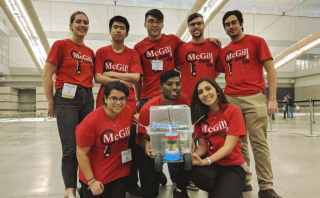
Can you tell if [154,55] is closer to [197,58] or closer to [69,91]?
[197,58]

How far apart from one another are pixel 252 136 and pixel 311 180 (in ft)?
3.19

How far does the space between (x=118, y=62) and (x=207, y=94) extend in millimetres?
1003

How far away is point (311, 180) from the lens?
225cm

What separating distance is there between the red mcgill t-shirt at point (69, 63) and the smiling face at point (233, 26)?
1.49m

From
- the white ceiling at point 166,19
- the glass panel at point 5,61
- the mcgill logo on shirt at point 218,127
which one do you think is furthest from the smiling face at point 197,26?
the glass panel at point 5,61

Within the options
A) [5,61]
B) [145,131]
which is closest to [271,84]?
[145,131]

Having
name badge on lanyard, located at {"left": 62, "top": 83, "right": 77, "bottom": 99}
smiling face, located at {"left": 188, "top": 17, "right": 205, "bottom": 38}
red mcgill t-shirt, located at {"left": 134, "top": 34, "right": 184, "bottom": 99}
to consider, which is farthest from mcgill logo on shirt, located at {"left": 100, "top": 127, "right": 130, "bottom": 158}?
smiling face, located at {"left": 188, "top": 17, "right": 205, "bottom": 38}

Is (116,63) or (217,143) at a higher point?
(116,63)

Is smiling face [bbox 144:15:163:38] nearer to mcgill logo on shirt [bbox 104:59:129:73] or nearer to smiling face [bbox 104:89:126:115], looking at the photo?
mcgill logo on shirt [bbox 104:59:129:73]

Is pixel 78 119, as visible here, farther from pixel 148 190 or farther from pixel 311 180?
pixel 311 180

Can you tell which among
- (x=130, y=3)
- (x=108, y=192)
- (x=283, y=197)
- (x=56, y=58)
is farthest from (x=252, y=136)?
(x=130, y=3)

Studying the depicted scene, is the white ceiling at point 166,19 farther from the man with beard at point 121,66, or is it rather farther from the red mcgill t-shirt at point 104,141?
the red mcgill t-shirt at point 104,141

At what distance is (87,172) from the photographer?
62.3 inches

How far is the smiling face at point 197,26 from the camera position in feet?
7.23
